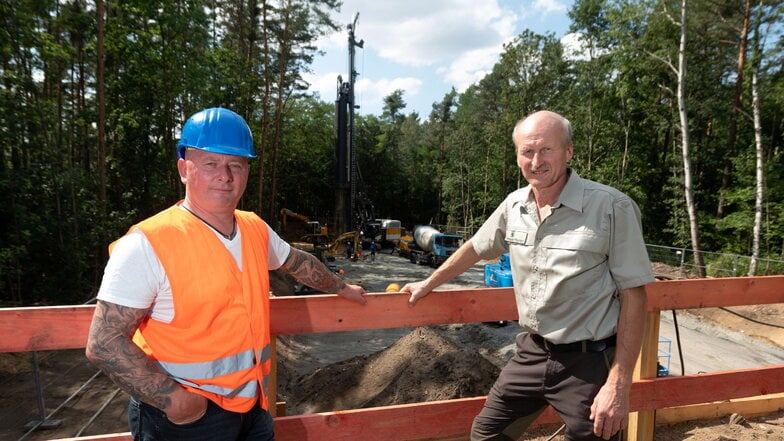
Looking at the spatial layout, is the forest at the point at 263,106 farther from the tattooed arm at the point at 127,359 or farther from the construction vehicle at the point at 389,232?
the tattooed arm at the point at 127,359

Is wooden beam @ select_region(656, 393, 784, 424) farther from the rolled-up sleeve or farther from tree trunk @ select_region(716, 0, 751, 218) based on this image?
tree trunk @ select_region(716, 0, 751, 218)

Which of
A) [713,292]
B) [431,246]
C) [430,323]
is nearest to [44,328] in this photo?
[430,323]

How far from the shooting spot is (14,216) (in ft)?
34.3

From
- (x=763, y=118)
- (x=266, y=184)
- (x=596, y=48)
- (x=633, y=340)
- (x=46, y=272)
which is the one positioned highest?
(x=596, y=48)

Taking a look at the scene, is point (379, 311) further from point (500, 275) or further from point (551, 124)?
point (500, 275)

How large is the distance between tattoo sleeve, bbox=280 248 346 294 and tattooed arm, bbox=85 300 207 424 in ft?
2.59

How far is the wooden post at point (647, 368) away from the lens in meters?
2.54

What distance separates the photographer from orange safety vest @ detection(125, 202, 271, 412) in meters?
1.37

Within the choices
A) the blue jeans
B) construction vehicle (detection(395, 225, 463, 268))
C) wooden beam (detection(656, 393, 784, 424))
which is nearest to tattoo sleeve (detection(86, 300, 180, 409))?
the blue jeans

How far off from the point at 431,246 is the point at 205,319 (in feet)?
75.4

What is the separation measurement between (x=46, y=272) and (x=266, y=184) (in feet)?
84.9

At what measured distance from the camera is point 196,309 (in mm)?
1388

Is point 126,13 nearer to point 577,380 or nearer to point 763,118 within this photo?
point 577,380

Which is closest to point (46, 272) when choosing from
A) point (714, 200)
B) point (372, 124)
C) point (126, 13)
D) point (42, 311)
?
point (126, 13)
